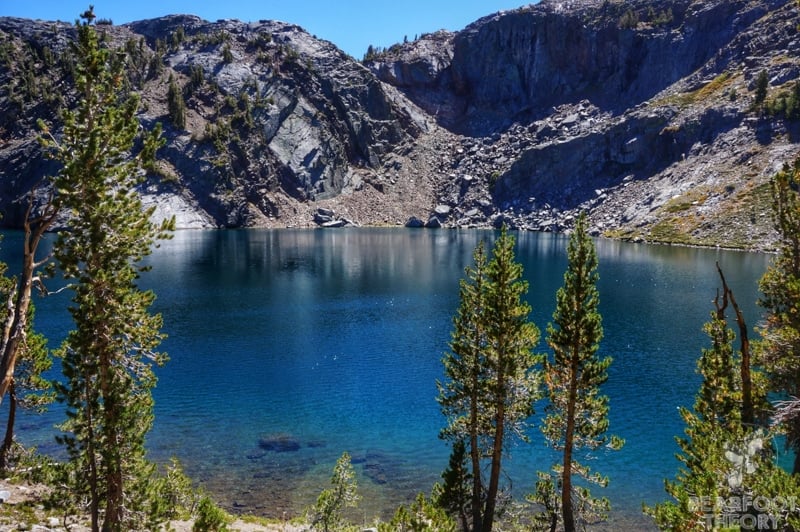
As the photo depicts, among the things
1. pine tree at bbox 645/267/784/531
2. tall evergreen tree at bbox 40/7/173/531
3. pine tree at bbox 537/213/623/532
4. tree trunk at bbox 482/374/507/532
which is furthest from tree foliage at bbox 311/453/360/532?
pine tree at bbox 645/267/784/531

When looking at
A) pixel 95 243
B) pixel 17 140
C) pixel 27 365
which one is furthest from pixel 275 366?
pixel 17 140

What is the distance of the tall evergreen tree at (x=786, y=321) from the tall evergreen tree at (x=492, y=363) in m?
10.2

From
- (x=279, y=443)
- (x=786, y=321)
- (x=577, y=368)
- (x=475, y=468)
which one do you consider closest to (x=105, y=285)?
(x=475, y=468)

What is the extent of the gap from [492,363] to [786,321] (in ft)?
43.0

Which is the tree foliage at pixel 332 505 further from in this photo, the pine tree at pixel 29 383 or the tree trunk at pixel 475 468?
the pine tree at pixel 29 383

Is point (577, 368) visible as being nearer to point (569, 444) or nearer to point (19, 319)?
point (569, 444)

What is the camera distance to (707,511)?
1487cm

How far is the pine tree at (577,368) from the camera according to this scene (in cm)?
2602

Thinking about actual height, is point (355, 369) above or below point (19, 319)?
below

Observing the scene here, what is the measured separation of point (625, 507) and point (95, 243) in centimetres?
3148

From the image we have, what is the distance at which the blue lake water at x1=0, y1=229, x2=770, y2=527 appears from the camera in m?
36.1

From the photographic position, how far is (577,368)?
26.6m

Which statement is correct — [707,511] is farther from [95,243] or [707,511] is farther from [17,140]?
[17,140]

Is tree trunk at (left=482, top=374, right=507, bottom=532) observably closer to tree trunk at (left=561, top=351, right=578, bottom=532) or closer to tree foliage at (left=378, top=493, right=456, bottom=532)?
tree trunk at (left=561, top=351, right=578, bottom=532)
